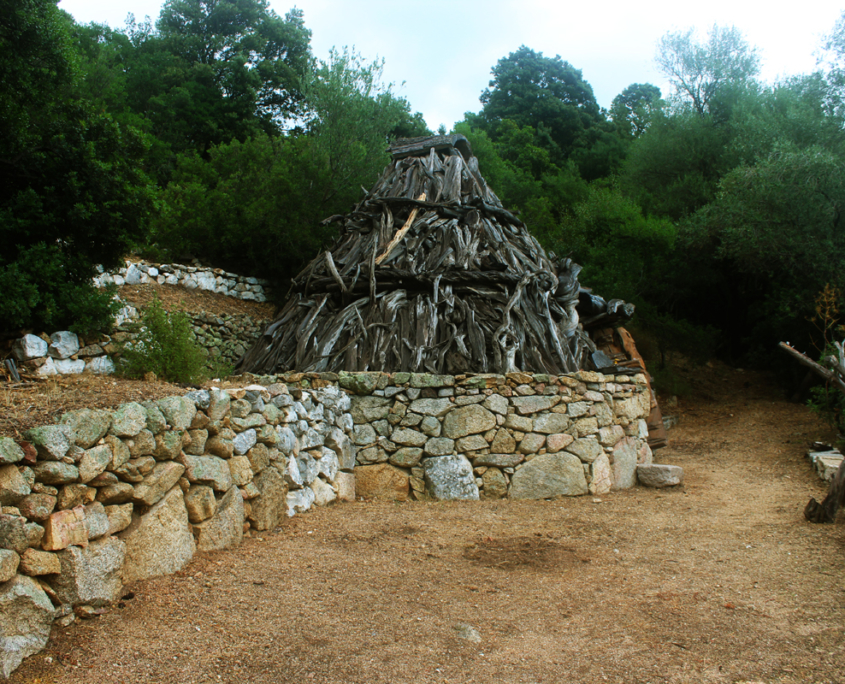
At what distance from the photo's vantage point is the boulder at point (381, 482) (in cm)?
713

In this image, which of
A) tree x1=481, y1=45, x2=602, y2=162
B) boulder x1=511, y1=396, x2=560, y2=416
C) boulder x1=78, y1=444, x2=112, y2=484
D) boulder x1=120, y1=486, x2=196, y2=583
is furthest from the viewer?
tree x1=481, y1=45, x2=602, y2=162

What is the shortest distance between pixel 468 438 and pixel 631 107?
30.1 meters

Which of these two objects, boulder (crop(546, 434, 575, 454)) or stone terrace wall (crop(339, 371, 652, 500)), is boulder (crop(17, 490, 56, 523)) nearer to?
stone terrace wall (crop(339, 371, 652, 500))

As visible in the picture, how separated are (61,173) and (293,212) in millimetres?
6921

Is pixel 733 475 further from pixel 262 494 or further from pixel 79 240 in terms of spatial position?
pixel 79 240

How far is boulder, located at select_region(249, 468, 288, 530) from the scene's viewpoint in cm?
512

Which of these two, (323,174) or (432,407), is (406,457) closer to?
(432,407)

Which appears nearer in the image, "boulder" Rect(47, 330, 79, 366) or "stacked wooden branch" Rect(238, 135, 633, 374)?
"stacked wooden branch" Rect(238, 135, 633, 374)

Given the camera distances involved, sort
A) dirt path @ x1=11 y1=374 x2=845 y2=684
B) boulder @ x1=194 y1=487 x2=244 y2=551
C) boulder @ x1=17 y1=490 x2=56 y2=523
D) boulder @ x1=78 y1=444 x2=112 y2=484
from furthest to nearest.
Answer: boulder @ x1=194 y1=487 x2=244 y2=551 < boulder @ x1=78 y1=444 x2=112 y2=484 < dirt path @ x1=11 y1=374 x2=845 y2=684 < boulder @ x1=17 y1=490 x2=56 y2=523

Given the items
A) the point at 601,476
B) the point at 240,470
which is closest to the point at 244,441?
the point at 240,470

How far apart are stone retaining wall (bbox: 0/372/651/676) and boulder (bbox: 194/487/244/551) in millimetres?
13

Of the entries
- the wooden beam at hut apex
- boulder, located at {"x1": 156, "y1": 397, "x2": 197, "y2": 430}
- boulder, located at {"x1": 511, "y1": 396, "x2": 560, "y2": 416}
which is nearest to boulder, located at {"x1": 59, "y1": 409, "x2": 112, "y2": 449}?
boulder, located at {"x1": 156, "y1": 397, "x2": 197, "y2": 430}

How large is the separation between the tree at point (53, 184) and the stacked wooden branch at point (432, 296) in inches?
111

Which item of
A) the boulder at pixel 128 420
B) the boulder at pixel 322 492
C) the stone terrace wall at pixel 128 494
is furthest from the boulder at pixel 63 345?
the boulder at pixel 128 420
